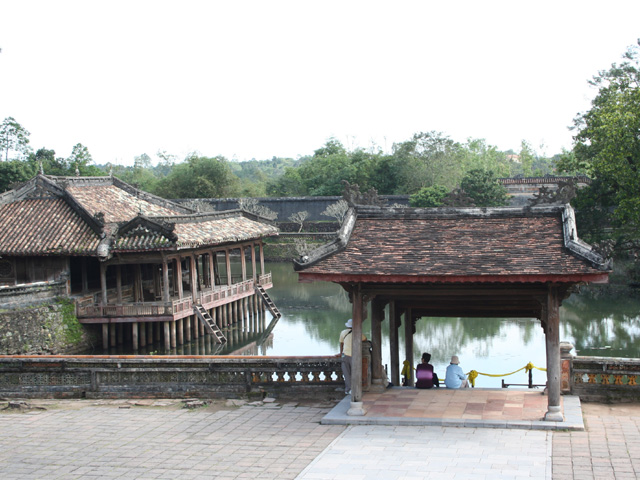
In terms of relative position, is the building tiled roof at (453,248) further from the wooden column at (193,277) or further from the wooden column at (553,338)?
the wooden column at (193,277)

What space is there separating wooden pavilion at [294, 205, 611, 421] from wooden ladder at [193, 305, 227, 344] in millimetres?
13942

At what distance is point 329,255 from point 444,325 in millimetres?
19271

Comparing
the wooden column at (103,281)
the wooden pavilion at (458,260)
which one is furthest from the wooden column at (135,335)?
the wooden pavilion at (458,260)

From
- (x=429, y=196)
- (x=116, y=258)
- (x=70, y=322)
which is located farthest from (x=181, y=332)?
(x=429, y=196)

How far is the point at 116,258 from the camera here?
2519 cm

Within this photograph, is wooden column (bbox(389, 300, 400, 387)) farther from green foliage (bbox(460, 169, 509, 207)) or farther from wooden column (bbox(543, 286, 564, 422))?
green foliage (bbox(460, 169, 509, 207))

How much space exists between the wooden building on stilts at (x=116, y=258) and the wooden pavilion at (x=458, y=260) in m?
13.4

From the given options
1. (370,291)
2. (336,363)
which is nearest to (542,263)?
(370,291)

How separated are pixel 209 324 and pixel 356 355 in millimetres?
15330

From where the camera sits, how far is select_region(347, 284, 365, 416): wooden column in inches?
440

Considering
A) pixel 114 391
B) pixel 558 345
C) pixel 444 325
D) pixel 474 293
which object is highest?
pixel 474 293

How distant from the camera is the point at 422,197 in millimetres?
50812

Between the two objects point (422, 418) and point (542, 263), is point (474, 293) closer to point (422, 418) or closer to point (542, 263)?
point (542, 263)

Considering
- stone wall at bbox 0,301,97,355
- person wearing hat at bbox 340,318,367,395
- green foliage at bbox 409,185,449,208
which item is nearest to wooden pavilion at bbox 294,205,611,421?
person wearing hat at bbox 340,318,367,395
